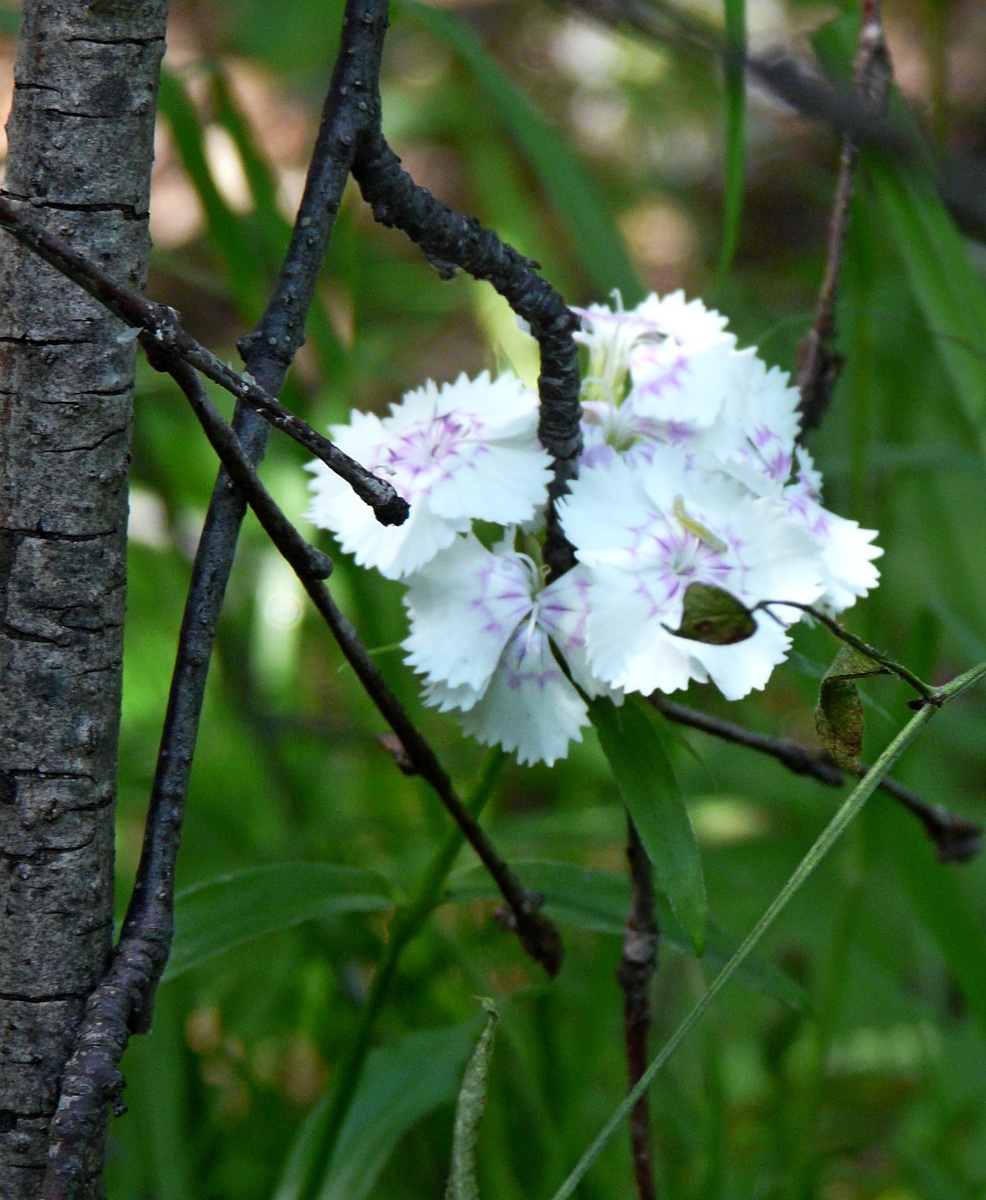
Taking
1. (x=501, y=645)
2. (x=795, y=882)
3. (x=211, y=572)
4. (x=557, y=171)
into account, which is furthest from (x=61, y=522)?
(x=557, y=171)

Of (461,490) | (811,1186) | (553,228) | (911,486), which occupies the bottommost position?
(811,1186)

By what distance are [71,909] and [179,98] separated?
27.0 inches

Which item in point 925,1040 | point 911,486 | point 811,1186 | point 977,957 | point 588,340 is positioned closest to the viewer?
point 588,340

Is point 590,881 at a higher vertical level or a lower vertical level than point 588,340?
lower

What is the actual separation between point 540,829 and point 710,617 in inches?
32.3

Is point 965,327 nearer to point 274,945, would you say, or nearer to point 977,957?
point 977,957

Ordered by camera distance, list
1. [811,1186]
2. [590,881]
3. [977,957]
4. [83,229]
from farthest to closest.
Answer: [811,1186] → [977,957] → [590,881] → [83,229]

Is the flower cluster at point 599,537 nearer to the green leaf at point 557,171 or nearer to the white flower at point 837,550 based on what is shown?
the white flower at point 837,550

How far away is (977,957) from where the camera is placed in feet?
2.61

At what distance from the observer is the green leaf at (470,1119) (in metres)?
0.35

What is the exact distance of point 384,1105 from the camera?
0.79m

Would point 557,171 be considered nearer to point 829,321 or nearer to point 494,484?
point 829,321

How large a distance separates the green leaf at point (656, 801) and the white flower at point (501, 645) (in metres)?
0.02

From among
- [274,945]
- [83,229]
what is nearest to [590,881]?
[83,229]
